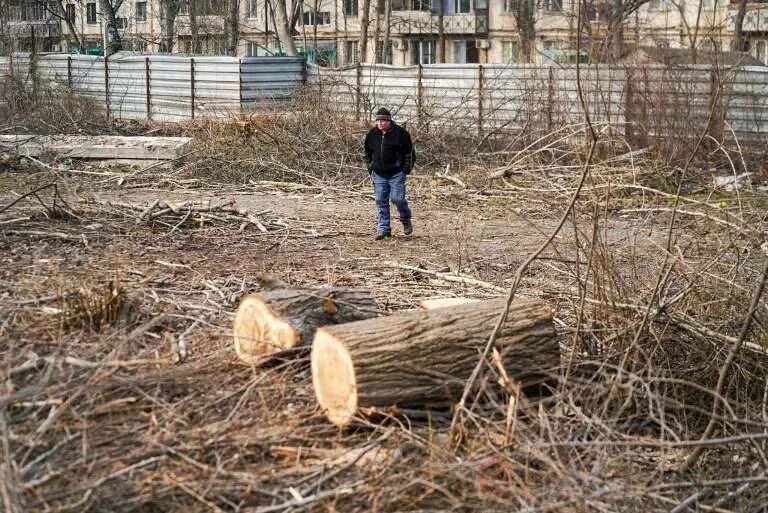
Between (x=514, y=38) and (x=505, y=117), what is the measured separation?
31.6 meters

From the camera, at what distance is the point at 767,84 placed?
63.5ft

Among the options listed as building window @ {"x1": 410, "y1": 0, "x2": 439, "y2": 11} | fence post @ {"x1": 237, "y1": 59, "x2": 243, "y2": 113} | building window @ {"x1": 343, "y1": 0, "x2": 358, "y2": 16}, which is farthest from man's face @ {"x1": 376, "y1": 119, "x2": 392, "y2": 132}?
building window @ {"x1": 343, "y1": 0, "x2": 358, "y2": 16}

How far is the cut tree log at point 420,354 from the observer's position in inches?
229

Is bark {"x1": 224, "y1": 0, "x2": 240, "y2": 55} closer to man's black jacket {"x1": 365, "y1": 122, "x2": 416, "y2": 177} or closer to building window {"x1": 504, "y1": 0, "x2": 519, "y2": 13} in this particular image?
building window {"x1": 504, "y1": 0, "x2": 519, "y2": 13}

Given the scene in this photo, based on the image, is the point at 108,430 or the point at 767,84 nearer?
the point at 108,430

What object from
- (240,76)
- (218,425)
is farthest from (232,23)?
(218,425)

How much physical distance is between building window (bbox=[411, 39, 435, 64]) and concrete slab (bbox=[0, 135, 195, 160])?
1442 inches

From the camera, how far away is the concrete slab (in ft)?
57.7

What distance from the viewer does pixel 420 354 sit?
19.8ft

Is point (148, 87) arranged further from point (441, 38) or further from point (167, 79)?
point (441, 38)

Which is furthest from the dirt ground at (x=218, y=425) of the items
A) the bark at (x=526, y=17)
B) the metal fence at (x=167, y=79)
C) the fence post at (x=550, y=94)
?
the bark at (x=526, y=17)

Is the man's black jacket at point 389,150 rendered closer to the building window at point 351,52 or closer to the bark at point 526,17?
the bark at point 526,17

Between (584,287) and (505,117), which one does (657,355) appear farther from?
(505,117)

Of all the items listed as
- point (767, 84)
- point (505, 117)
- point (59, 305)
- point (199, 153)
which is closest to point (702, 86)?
point (767, 84)
